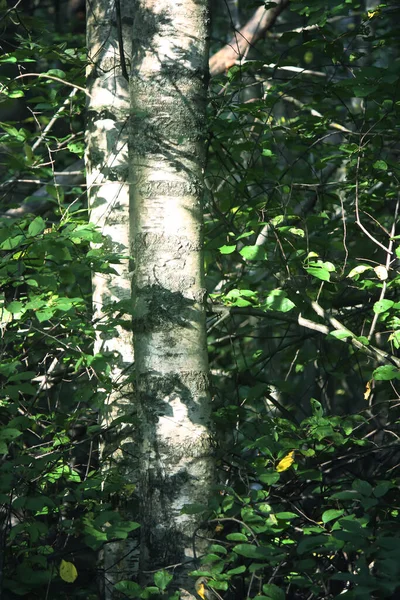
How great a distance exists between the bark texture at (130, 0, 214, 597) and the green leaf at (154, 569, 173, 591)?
22 centimetres

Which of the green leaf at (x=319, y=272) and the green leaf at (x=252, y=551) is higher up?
the green leaf at (x=319, y=272)

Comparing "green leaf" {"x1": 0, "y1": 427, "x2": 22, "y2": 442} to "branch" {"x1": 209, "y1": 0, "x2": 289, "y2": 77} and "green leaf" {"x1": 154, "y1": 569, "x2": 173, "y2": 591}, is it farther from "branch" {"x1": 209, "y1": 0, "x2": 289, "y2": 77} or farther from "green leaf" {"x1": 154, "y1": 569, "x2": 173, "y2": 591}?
"branch" {"x1": 209, "y1": 0, "x2": 289, "y2": 77}

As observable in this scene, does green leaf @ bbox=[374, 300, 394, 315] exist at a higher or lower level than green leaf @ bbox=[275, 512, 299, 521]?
higher

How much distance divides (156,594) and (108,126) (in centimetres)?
229

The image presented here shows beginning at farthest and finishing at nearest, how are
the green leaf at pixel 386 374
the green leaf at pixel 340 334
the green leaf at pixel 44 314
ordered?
the green leaf at pixel 340 334, the green leaf at pixel 386 374, the green leaf at pixel 44 314

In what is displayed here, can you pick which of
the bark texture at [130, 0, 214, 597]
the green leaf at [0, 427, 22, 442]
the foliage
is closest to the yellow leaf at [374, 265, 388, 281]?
the foliage

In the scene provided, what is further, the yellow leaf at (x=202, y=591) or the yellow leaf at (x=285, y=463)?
the yellow leaf at (x=285, y=463)

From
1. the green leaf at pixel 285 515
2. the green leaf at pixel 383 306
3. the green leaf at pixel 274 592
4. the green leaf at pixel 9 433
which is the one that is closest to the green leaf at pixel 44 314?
the green leaf at pixel 9 433

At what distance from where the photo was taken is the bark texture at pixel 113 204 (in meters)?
3.23

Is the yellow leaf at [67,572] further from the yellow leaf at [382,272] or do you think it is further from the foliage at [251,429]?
the yellow leaf at [382,272]

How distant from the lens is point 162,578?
231 centimetres

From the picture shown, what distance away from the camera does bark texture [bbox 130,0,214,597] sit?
2.63 m

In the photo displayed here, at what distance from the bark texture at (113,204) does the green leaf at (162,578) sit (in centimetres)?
77

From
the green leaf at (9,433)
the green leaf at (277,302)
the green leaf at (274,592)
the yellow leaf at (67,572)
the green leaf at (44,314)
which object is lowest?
the yellow leaf at (67,572)
